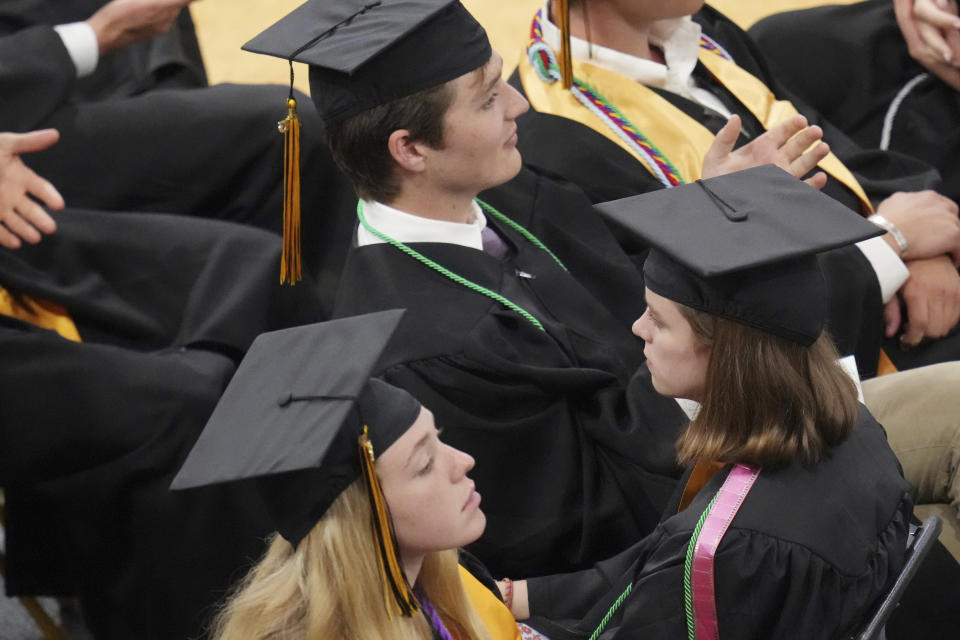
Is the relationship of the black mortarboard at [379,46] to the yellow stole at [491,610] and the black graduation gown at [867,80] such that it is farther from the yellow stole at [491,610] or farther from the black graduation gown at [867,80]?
the black graduation gown at [867,80]

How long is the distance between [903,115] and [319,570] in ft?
7.31

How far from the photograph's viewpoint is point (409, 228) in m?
2.17

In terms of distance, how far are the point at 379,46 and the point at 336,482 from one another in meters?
0.81

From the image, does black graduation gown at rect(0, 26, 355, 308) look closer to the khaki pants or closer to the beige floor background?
the khaki pants

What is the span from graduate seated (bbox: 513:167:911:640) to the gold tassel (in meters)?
0.35

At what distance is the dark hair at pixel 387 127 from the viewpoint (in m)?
2.10

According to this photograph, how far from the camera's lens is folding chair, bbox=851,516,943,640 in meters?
1.59

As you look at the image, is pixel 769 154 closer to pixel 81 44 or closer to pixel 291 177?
pixel 291 177

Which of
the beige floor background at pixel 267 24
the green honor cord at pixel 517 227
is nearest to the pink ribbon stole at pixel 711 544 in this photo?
the green honor cord at pixel 517 227

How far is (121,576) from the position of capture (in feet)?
7.53

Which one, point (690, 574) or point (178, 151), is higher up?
point (690, 574)

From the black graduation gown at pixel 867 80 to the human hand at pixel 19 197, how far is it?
1927 millimetres

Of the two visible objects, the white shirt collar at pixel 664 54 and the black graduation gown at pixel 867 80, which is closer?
the white shirt collar at pixel 664 54

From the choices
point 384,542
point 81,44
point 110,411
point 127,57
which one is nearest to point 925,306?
point 384,542
